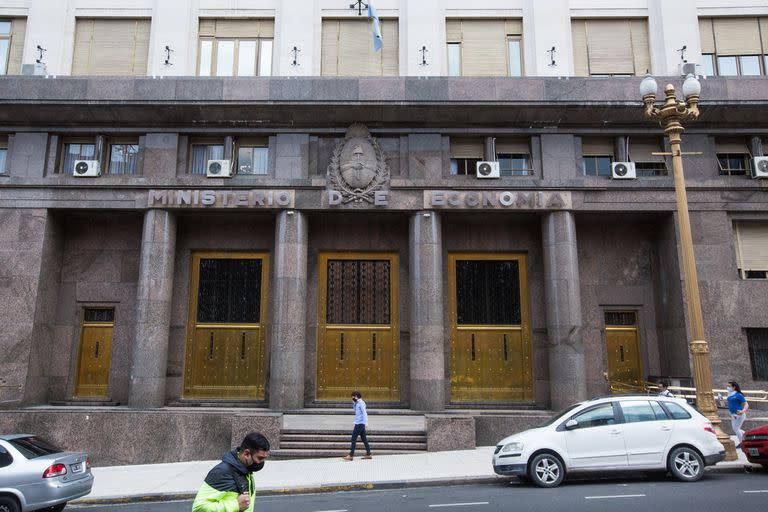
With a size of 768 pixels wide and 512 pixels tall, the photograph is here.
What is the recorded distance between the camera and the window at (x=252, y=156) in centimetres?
1744

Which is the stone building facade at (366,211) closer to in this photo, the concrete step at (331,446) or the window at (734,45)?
the window at (734,45)

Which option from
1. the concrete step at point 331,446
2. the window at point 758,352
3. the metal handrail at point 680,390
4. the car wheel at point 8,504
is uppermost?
the window at point 758,352

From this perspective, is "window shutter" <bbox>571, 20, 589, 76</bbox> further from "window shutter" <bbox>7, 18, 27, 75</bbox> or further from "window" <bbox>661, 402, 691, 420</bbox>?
"window shutter" <bbox>7, 18, 27, 75</bbox>

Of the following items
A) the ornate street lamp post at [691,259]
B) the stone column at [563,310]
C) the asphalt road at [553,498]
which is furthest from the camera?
the stone column at [563,310]

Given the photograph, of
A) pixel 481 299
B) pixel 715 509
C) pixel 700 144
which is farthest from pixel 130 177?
pixel 700 144

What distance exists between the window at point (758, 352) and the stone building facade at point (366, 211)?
6 cm

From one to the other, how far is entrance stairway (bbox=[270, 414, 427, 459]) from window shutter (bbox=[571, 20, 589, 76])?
1248 cm

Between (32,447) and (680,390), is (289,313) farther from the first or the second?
(680,390)

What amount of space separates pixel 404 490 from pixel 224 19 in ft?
52.1

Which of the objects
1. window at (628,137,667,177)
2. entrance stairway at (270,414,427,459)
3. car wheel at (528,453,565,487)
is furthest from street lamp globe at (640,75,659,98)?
entrance stairway at (270,414,427,459)

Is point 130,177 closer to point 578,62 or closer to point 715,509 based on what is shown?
point 578,62

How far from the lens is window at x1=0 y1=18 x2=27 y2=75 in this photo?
58.5ft

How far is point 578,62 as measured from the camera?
17.9 m

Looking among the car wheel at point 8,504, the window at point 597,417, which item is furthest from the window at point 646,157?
the car wheel at point 8,504
